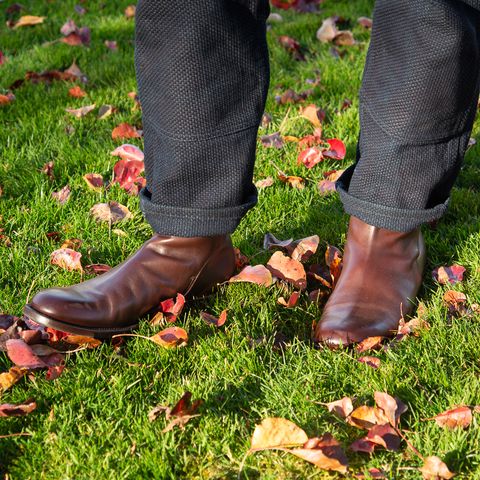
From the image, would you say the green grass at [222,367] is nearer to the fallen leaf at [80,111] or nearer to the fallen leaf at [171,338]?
the fallen leaf at [171,338]

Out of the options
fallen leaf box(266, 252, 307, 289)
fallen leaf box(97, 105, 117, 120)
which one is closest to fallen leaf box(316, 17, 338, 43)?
fallen leaf box(97, 105, 117, 120)

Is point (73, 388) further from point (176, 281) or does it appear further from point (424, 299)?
point (424, 299)

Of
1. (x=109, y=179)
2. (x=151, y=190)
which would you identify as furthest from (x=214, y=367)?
(x=109, y=179)

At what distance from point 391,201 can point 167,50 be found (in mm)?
640

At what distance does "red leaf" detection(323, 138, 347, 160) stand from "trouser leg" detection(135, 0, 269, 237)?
89 centimetres

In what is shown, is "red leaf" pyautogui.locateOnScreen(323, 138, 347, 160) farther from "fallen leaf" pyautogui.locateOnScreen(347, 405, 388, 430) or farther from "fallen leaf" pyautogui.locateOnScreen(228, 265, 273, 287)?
"fallen leaf" pyautogui.locateOnScreen(347, 405, 388, 430)

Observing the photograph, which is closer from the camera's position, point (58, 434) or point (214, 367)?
point (58, 434)

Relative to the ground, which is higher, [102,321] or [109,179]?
[102,321]

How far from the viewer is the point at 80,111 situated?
3182 mm

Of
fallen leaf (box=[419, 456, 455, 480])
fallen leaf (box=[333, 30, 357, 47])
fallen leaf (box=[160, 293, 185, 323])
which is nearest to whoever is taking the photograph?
fallen leaf (box=[419, 456, 455, 480])

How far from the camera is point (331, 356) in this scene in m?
1.75

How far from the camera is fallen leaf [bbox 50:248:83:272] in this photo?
2160 mm

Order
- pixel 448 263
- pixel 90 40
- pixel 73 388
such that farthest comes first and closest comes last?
1. pixel 90 40
2. pixel 448 263
3. pixel 73 388

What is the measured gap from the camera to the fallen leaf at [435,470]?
138 cm
